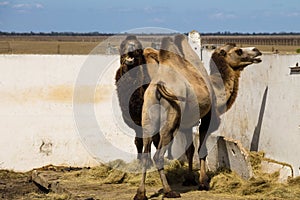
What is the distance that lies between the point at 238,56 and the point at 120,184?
8.75 feet

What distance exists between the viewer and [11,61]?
12.1 meters

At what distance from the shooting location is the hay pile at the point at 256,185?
27.3ft

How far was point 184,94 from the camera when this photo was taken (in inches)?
341

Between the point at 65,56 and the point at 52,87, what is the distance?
0.65 meters

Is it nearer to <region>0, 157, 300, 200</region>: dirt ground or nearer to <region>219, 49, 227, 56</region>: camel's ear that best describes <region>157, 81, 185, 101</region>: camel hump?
<region>0, 157, 300, 200</region>: dirt ground

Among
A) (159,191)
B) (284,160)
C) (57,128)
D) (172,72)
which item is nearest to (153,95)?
(172,72)

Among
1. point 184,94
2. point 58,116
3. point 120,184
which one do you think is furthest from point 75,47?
point 184,94

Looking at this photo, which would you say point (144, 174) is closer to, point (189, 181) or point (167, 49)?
point (189, 181)

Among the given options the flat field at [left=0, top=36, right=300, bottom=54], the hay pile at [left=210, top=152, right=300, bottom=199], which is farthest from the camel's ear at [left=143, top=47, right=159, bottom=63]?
the hay pile at [left=210, top=152, right=300, bottom=199]

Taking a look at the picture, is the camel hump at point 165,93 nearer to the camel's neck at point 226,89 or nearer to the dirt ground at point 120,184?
the camel's neck at point 226,89

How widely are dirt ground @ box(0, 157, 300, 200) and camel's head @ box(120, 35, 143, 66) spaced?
6.08ft

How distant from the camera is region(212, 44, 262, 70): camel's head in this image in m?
9.59

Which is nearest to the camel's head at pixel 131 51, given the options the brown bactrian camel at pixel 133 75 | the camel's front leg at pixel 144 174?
the brown bactrian camel at pixel 133 75

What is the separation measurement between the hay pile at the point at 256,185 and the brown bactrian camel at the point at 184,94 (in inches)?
11.7
